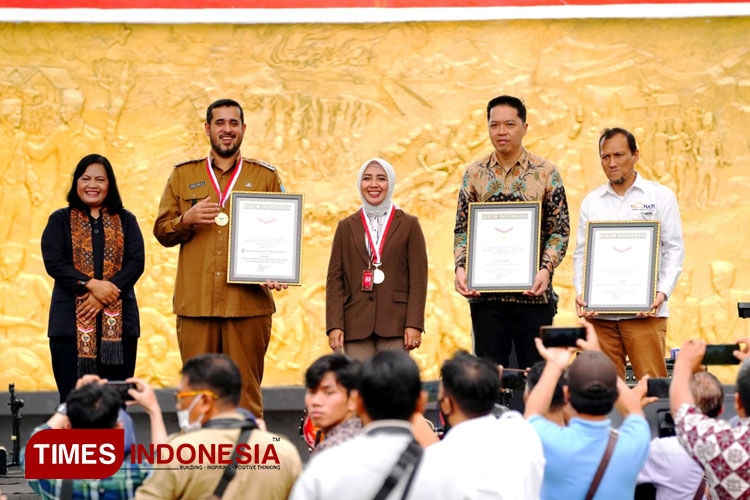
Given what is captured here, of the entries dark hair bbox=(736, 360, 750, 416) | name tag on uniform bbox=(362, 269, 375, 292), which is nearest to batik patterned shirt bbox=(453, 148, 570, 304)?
name tag on uniform bbox=(362, 269, 375, 292)

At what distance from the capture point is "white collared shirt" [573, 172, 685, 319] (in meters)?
7.30

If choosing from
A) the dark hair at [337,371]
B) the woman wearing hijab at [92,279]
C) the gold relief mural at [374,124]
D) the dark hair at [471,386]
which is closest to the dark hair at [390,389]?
the dark hair at [471,386]

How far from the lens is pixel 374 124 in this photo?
33.1ft

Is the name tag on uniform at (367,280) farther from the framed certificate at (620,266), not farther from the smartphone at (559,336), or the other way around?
the smartphone at (559,336)

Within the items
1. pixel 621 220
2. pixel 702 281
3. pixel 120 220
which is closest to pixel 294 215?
pixel 120 220

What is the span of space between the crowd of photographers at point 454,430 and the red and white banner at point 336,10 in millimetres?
5283

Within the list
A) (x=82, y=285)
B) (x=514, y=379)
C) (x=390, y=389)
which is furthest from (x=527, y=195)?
(x=390, y=389)

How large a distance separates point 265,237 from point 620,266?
85.8 inches

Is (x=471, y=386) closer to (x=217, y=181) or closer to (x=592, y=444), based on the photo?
(x=592, y=444)

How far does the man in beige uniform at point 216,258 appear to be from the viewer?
287 inches

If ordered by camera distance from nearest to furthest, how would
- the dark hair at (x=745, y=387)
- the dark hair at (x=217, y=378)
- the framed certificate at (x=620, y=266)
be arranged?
the dark hair at (x=217, y=378) < the dark hair at (x=745, y=387) < the framed certificate at (x=620, y=266)

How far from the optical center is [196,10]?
9977mm

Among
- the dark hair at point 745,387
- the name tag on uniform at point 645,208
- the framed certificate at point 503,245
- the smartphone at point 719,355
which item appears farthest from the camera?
the name tag on uniform at point 645,208

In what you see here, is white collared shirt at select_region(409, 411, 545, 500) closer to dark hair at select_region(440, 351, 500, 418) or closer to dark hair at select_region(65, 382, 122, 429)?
dark hair at select_region(440, 351, 500, 418)
